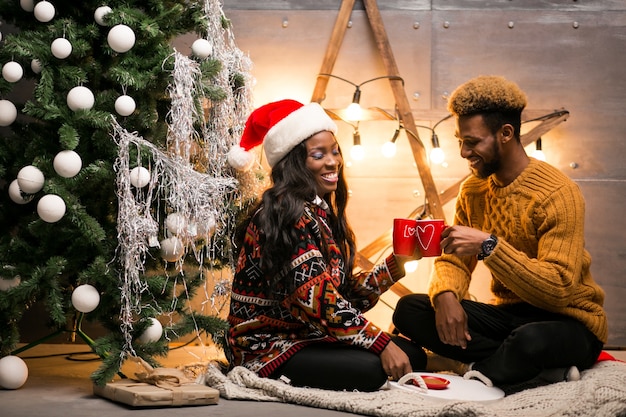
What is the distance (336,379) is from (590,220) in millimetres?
1841

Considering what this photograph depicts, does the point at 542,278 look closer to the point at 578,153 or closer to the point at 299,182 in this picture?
the point at 299,182

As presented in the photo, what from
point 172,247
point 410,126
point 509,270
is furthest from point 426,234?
point 410,126

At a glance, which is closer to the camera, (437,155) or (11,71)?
(11,71)

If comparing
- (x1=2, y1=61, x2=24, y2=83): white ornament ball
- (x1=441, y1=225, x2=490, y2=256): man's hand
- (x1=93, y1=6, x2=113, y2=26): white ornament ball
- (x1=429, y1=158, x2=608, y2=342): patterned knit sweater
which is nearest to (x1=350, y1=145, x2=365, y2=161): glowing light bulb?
(x1=429, y1=158, x2=608, y2=342): patterned knit sweater

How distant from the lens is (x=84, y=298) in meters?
2.71

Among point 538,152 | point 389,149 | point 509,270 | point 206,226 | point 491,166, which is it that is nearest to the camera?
point 509,270

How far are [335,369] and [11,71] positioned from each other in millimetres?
1481

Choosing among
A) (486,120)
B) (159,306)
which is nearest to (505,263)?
(486,120)

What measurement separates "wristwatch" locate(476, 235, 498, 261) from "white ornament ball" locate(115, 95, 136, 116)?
132 cm

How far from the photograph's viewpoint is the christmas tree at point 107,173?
2.72m

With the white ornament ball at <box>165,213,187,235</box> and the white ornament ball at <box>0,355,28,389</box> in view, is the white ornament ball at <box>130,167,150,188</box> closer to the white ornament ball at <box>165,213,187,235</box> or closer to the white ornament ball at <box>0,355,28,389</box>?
the white ornament ball at <box>165,213,187,235</box>

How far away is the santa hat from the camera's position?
2912 mm

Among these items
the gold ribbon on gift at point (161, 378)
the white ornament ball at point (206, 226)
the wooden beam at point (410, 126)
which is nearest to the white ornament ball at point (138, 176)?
the white ornament ball at point (206, 226)

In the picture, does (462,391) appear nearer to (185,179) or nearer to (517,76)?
(185,179)
